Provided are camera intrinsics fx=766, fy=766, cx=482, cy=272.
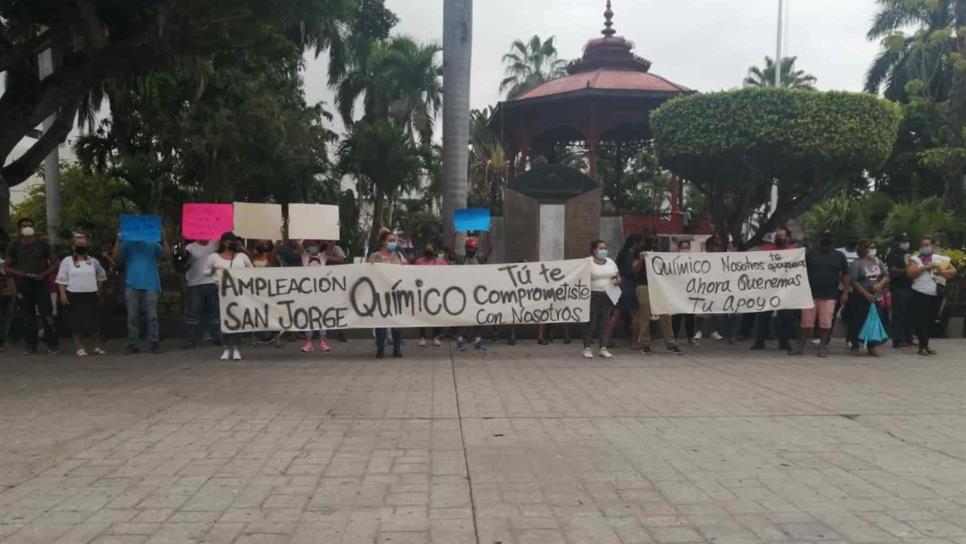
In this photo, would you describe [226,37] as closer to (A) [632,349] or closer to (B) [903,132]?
(A) [632,349]

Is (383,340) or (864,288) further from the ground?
(864,288)

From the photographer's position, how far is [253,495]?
4418mm

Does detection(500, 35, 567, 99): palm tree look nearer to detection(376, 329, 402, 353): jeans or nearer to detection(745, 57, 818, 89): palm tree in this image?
detection(745, 57, 818, 89): palm tree

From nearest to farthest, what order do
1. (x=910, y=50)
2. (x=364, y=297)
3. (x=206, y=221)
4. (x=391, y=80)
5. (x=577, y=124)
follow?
(x=364, y=297) → (x=206, y=221) → (x=577, y=124) → (x=910, y=50) → (x=391, y=80)

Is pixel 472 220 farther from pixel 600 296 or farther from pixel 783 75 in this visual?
pixel 783 75

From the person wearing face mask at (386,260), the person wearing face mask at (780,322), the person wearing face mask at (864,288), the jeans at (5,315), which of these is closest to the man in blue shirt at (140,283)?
the jeans at (5,315)

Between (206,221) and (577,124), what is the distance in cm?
1557

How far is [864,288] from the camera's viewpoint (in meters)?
10.6

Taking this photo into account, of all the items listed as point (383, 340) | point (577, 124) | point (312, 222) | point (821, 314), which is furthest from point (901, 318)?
point (577, 124)

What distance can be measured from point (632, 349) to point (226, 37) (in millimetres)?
7201

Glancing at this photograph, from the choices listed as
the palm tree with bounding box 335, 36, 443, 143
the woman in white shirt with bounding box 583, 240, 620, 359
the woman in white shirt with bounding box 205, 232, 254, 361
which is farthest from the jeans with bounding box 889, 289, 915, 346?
the palm tree with bounding box 335, 36, 443, 143

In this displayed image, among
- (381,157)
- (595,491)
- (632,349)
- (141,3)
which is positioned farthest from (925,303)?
(381,157)

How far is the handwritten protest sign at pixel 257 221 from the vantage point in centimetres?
1215

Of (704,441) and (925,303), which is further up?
(925,303)
